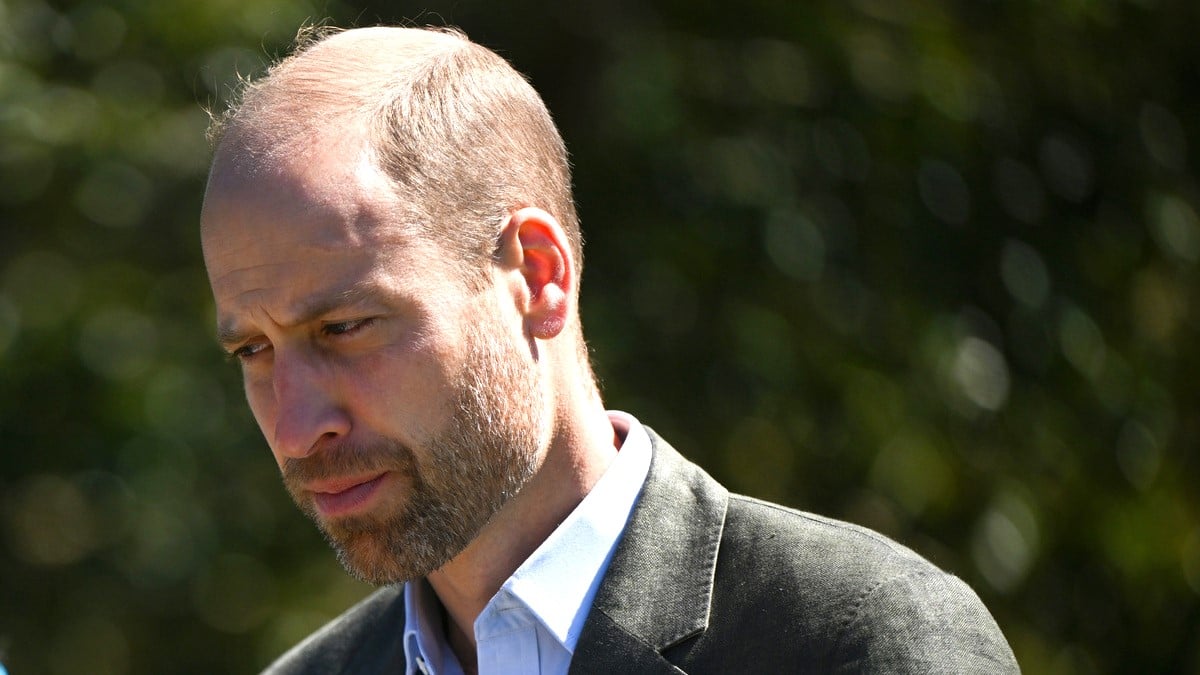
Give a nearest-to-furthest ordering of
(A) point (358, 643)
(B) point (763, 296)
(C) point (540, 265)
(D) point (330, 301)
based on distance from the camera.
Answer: (D) point (330, 301)
(C) point (540, 265)
(A) point (358, 643)
(B) point (763, 296)

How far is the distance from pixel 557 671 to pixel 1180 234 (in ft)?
6.71

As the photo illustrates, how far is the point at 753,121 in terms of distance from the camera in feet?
10.8

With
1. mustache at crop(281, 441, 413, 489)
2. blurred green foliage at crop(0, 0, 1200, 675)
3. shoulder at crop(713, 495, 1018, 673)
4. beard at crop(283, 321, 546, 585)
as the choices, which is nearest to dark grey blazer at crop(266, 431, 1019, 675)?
shoulder at crop(713, 495, 1018, 673)

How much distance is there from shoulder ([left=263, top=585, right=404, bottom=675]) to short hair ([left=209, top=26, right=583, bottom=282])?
618 mm

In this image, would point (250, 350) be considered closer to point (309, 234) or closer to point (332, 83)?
point (309, 234)

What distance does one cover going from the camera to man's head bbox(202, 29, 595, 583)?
5.21 feet

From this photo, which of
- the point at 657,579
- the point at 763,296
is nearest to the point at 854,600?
the point at 657,579

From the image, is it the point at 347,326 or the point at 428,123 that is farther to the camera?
the point at 428,123

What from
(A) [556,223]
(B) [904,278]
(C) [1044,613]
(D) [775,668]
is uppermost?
(A) [556,223]

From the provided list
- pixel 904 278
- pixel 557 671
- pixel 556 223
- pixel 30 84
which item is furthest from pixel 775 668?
pixel 30 84

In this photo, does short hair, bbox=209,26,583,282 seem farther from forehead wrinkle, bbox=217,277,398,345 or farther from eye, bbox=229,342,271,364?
eye, bbox=229,342,271,364

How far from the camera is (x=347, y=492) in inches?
63.9

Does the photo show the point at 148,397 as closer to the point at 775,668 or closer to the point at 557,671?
the point at 557,671

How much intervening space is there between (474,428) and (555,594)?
218mm
